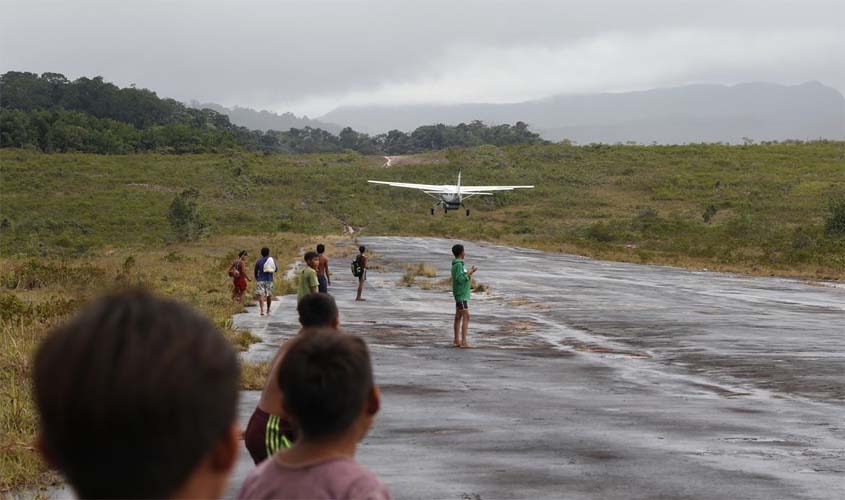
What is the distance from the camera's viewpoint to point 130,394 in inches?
76.2

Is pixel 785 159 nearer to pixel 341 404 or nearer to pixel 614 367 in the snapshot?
pixel 614 367

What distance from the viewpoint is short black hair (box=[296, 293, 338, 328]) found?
638 centimetres

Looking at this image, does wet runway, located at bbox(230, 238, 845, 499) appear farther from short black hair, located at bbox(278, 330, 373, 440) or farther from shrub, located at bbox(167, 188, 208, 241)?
shrub, located at bbox(167, 188, 208, 241)

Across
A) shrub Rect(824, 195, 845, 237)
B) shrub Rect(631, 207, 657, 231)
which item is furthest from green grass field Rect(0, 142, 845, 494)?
shrub Rect(824, 195, 845, 237)

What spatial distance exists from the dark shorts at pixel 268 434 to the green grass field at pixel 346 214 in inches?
154

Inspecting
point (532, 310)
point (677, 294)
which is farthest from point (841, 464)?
point (677, 294)

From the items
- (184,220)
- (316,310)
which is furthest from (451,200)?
(316,310)

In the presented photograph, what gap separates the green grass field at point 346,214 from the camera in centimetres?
3125

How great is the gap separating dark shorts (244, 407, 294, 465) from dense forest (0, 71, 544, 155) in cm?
12079

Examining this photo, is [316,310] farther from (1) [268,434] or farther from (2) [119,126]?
(2) [119,126]

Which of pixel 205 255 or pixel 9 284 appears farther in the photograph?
pixel 205 255

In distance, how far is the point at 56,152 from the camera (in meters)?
123

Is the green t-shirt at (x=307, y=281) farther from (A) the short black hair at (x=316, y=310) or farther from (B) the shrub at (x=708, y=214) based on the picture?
(B) the shrub at (x=708, y=214)

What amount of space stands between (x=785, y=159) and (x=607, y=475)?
10765cm
